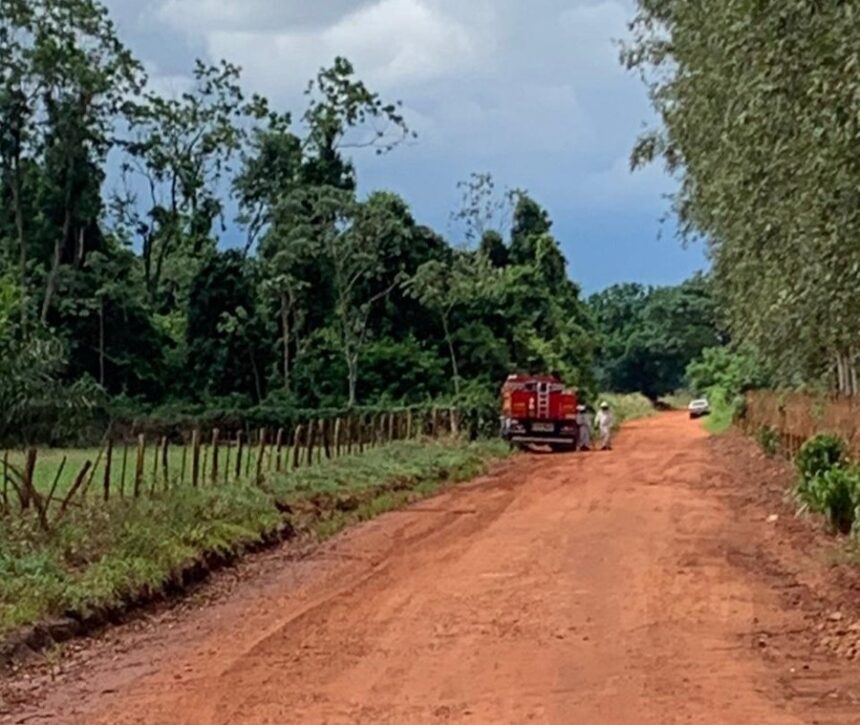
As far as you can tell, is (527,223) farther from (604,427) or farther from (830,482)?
(830,482)

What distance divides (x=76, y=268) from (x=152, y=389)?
16.8 feet

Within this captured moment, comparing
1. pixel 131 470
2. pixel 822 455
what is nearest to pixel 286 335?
pixel 131 470

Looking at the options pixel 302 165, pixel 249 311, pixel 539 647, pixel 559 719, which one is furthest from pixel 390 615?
pixel 302 165

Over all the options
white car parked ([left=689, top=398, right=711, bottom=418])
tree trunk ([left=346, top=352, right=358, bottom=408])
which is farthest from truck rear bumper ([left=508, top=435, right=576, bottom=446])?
white car parked ([left=689, top=398, right=711, bottom=418])

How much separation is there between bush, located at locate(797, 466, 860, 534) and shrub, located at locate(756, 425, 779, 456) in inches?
541

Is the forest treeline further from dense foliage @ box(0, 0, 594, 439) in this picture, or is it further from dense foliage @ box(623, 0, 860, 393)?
dense foliage @ box(623, 0, 860, 393)

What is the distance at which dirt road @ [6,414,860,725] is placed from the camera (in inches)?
281

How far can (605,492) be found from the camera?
854 inches

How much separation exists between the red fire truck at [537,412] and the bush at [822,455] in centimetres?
1701

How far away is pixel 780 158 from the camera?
35.0 feet

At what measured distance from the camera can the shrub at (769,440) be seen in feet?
97.0

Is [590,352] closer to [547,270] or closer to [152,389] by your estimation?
[547,270]

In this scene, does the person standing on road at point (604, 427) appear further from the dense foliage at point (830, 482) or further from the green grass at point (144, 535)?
the dense foliage at point (830, 482)

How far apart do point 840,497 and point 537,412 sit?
68.5ft
